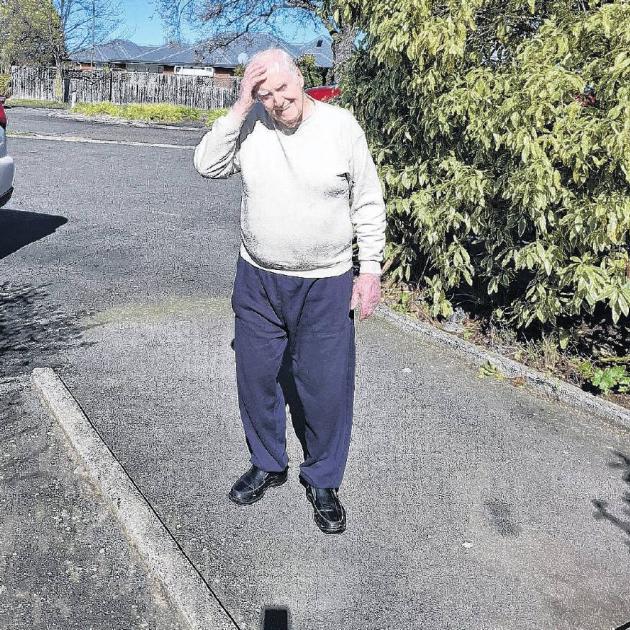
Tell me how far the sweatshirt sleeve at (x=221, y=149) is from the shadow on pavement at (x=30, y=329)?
2.44 meters

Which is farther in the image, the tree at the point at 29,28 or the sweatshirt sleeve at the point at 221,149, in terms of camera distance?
the tree at the point at 29,28

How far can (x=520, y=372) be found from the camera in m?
5.16

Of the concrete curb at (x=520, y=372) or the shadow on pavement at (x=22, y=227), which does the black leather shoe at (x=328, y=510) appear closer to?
Result: the concrete curb at (x=520, y=372)

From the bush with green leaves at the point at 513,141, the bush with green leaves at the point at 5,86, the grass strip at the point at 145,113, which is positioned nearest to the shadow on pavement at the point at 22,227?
the bush with green leaves at the point at 513,141

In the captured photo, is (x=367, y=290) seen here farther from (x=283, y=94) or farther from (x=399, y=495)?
(x=399, y=495)

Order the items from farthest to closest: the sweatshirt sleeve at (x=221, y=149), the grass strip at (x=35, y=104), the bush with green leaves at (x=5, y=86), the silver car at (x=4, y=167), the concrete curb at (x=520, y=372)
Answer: the bush with green leaves at (x=5, y=86), the grass strip at (x=35, y=104), the silver car at (x=4, y=167), the concrete curb at (x=520, y=372), the sweatshirt sleeve at (x=221, y=149)

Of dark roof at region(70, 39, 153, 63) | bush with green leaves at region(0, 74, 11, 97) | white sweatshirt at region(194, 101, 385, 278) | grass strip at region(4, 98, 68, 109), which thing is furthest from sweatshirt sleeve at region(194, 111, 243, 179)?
dark roof at region(70, 39, 153, 63)

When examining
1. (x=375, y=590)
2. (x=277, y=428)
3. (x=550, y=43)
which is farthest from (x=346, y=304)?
(x=550, y=43)

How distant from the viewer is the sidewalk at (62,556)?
Answer: 280 centimetres

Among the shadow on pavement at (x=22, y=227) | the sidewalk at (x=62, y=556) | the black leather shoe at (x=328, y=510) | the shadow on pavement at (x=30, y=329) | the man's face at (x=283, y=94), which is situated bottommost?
the shadow on pavement at (x=22, y=227)

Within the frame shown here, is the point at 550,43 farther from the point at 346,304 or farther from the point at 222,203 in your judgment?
the point at 222,203

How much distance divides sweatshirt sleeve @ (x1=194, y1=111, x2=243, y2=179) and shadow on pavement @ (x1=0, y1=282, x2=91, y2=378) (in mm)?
2443

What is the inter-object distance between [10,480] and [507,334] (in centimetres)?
368

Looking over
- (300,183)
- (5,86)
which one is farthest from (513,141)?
(5,86)
